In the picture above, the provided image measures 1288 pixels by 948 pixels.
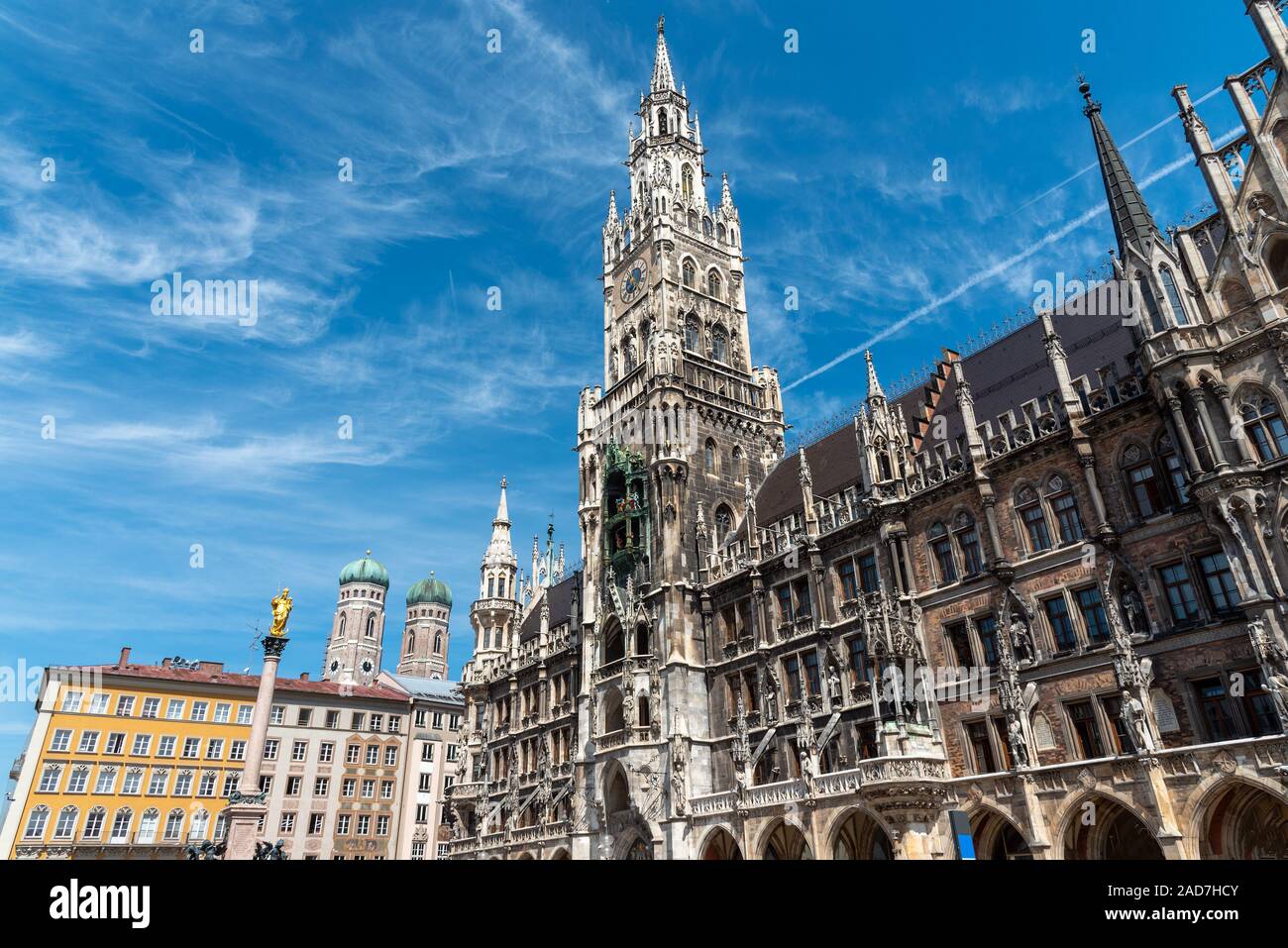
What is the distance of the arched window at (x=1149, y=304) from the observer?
23.7 metres

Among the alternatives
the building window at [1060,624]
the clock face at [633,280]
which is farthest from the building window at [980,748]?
the clock face at [633,280]

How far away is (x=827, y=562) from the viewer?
33.2m

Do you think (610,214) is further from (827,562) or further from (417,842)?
(417,842)

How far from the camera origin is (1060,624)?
2505 cm

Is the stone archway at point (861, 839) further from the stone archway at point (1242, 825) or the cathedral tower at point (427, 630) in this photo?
the cathedral tower at point (427, 630)

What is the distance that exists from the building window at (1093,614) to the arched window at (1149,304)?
775 centimetres

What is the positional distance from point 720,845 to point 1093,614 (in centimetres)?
1752

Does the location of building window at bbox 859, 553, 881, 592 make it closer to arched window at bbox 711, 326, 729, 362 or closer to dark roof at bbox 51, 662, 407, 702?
arched window at bbox 711, 326, 729, 362

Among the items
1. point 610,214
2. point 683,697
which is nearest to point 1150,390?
point 683,697

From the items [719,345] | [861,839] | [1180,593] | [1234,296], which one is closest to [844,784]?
[861,839]

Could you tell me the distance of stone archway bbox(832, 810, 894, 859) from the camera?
2852 centimetres

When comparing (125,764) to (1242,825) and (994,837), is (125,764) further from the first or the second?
(1242,825)

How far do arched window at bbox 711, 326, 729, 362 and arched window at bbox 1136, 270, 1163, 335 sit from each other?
82.9 feet
